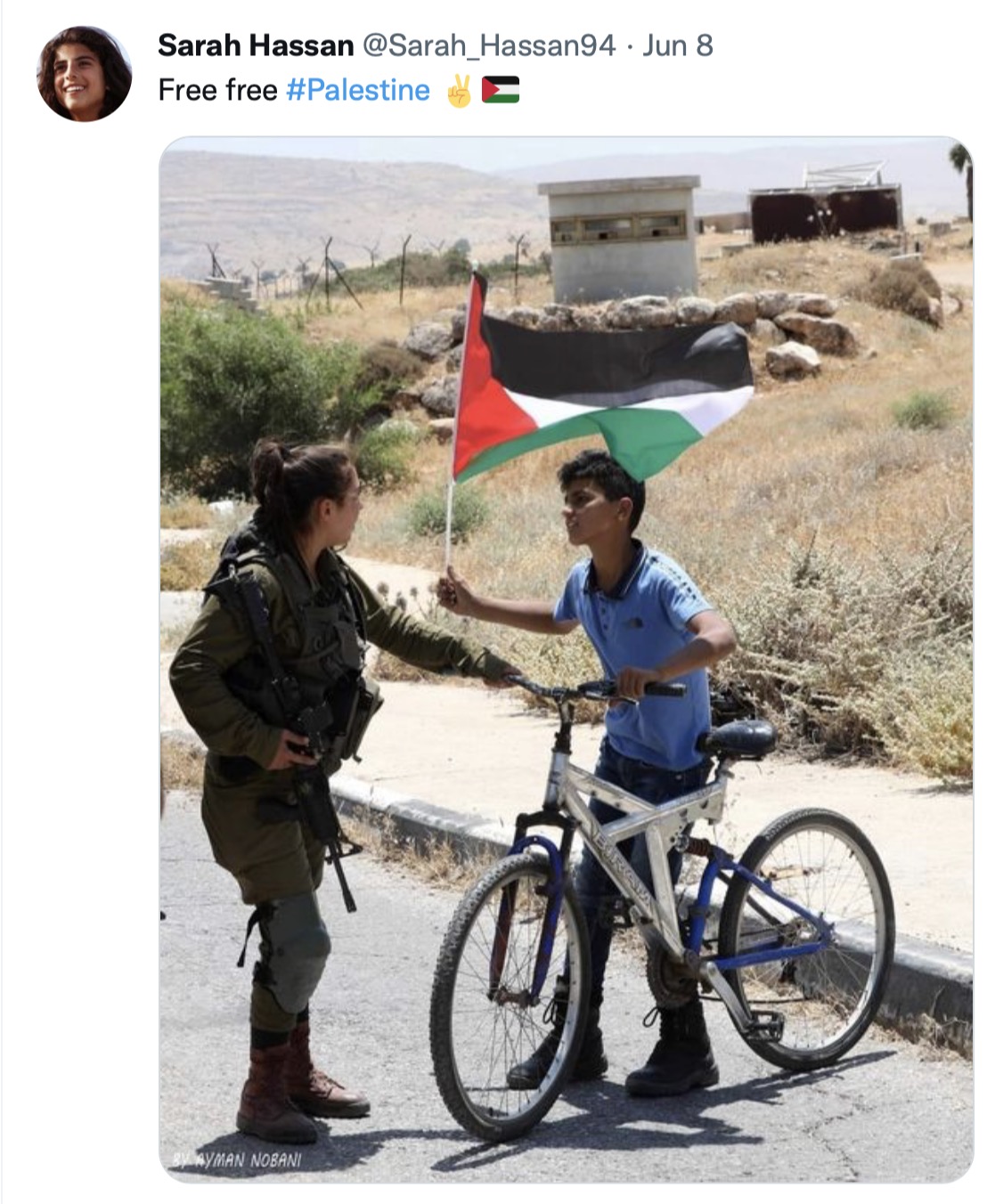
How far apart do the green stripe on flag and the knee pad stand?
57.2 inches

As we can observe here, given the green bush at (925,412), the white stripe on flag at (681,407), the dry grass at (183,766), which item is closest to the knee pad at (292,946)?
the white stripe on flag at (681,407)

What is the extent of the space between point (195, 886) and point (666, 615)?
2.97 metres

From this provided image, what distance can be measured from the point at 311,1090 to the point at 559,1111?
619mm

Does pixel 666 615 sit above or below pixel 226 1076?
above

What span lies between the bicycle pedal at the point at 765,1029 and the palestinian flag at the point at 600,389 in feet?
4.85

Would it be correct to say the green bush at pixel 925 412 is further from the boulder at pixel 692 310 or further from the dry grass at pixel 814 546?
the boulder at pixel 692 310

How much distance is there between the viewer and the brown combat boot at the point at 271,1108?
14.5 feet

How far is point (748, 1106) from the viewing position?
481 cm

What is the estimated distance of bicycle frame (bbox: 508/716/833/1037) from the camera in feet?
14.9

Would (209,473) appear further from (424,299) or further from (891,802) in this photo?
(424,299)

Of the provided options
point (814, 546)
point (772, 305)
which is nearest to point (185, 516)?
point (814, 546)

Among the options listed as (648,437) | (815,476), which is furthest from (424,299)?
(648,437)

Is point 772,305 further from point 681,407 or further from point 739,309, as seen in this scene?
point 681,407
